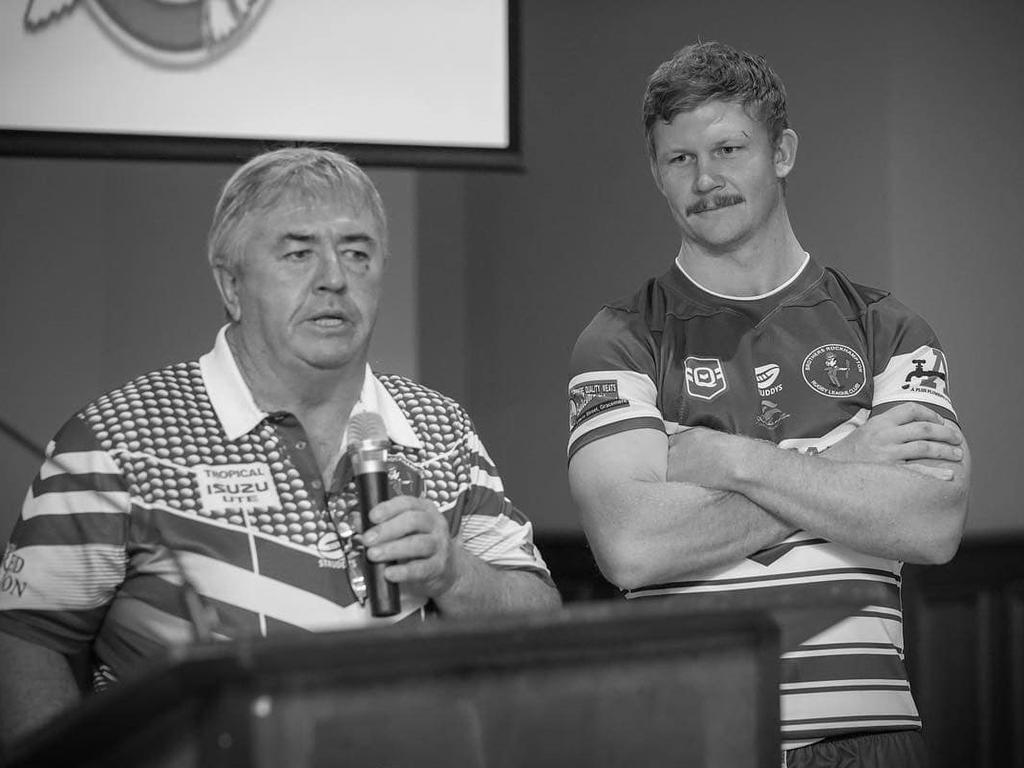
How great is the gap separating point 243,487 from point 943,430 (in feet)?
3.67

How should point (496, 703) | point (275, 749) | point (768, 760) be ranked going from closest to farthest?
1. point (275, 749)
2. point (496, 703)
3. point (768, 760)

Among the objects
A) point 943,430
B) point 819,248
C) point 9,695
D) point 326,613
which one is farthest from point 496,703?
point 819,248

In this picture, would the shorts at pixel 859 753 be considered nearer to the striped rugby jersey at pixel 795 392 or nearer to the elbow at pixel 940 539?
the striped rugby jersey at pixel 795 392

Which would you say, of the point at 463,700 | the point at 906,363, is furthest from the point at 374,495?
the point at 906,363

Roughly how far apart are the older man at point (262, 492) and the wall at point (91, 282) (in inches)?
78.0

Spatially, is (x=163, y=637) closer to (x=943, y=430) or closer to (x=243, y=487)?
(x=243, y=487)

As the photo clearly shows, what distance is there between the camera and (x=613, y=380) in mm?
2178

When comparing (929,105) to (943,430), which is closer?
(943,430)

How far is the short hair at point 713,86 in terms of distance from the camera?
2254 millimetres

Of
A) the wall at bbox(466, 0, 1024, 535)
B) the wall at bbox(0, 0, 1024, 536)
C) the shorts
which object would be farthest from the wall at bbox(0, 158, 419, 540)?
the shorts

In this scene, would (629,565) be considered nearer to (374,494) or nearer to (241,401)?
(374,494)

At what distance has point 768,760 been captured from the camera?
3.91ft

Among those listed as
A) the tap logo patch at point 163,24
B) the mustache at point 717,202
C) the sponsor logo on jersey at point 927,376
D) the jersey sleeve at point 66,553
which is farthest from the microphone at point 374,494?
the tap logo patch at point 163,24

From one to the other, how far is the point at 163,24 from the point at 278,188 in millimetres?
1908
